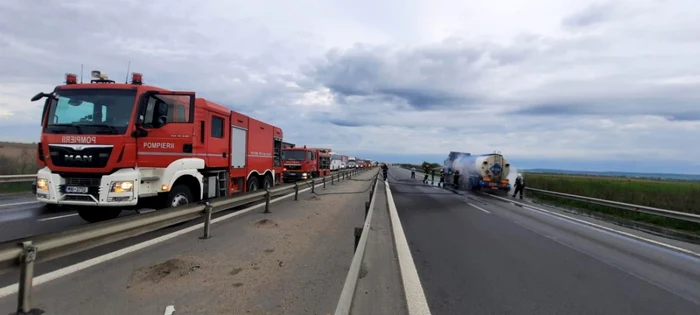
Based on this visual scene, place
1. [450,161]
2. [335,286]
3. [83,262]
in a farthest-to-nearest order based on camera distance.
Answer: [450,161] < [83,262] < [335,286]

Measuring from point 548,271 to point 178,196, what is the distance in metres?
8.00

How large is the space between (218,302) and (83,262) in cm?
296

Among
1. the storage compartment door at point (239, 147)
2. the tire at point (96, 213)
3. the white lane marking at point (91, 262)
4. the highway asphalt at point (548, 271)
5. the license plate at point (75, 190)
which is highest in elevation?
the storage compartment door at point (239, 147)

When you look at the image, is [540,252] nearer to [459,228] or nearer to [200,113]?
[459,228]

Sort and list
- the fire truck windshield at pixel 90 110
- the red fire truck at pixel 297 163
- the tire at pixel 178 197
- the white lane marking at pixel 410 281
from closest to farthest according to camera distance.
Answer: the white lane marking at pixel 410 281 < the fire truck windshield at pixel 90 110 < the tire at pixel 178 197 < the red fire truck at pixel 297 163

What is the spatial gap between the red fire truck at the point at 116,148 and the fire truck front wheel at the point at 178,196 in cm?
2

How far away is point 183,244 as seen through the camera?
7.53m

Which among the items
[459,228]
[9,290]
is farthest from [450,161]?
[9,290]

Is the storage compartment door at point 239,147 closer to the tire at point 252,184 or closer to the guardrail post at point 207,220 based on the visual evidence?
the tire at point 252,184

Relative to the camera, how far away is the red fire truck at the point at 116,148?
26.5ft

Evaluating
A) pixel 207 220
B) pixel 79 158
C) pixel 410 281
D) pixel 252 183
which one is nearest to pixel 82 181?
pixel 79 158

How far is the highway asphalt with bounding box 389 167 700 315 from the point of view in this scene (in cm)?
486

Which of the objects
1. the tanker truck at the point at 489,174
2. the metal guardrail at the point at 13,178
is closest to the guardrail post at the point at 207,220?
the metal guardrail at the point at 13,178

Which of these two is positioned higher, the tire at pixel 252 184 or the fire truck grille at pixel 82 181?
the fire truck grille at pixel 82 181
